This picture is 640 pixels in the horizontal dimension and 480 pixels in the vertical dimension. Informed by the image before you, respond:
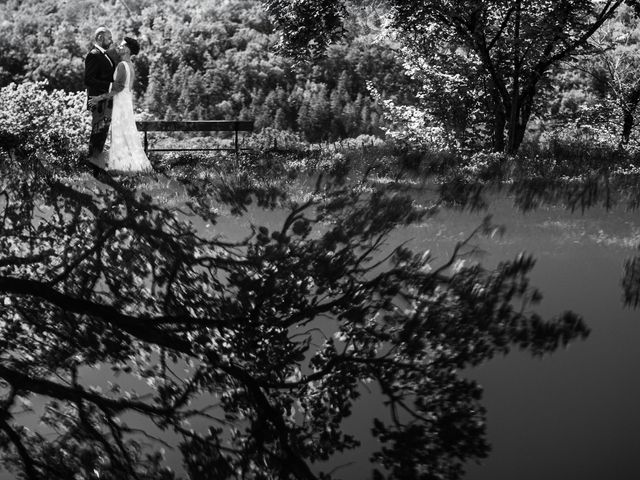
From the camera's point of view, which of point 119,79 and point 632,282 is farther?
point 119,79

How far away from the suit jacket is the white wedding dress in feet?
0.92

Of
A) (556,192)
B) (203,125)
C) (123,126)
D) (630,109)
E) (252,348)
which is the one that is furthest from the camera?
(630,109)

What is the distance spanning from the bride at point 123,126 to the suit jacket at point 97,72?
9 cm

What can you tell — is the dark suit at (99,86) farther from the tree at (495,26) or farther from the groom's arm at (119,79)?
the tree at (495,26)

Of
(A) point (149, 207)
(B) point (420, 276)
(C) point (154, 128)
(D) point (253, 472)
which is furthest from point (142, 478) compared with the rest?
(C) point (154, 128)

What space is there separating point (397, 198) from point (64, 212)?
2.76 meters

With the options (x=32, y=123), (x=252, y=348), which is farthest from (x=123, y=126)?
(x=252, y=348)

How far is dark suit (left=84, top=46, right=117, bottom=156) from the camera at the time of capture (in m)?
11.6

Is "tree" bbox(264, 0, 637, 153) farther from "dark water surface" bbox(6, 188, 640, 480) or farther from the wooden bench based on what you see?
"dark water surface" bbox(6, 188, 640, 480)

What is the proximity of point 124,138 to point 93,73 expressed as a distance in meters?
1.09

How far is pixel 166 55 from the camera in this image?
12681cm

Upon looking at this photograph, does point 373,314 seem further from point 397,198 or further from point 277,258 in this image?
point 397,198

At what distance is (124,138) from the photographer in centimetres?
1226

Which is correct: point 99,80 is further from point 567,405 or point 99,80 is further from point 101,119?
point 567,405
